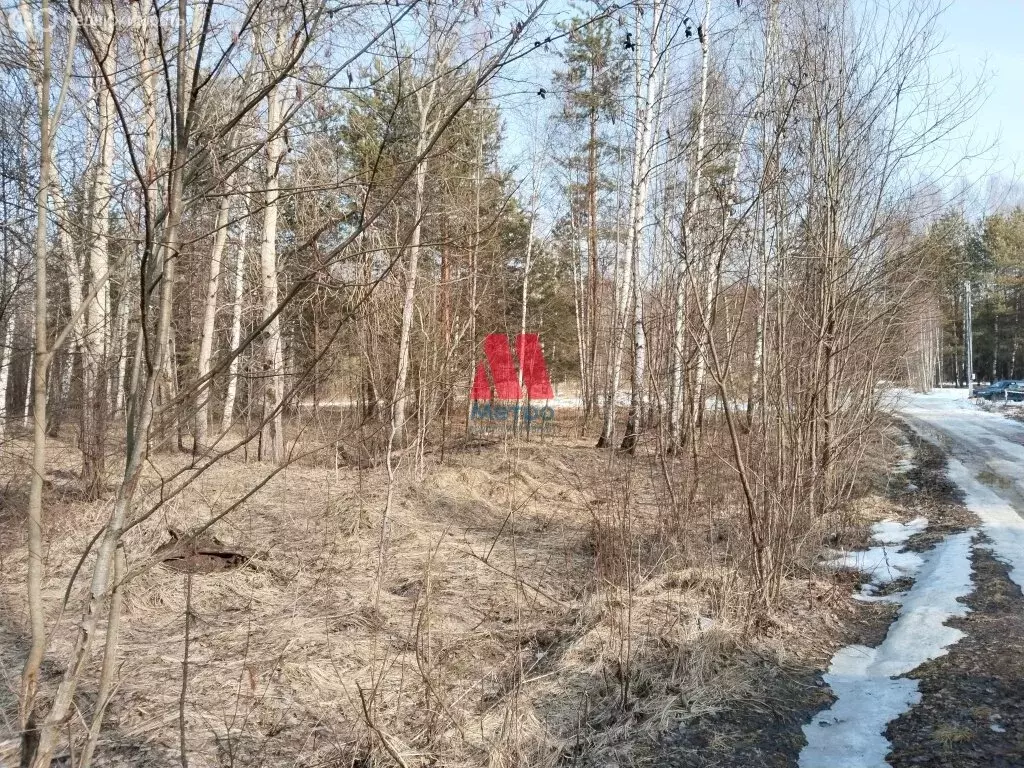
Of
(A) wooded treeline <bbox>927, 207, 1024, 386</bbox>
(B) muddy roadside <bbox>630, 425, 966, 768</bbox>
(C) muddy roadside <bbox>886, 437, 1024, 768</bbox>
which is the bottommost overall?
(B) muddy roadside <bbox>630, 425, 966, 768</bbox>

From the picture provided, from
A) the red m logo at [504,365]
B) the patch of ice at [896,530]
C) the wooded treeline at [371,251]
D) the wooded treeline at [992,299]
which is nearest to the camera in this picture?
the wooded treeline at [371,251]

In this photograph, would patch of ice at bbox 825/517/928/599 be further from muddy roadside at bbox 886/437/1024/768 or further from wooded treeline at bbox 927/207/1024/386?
wooded treeline at bbox 927/207/1024/386

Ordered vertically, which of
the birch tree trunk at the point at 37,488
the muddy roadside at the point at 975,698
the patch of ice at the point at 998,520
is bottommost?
the muddy roadside at the point at 975,698

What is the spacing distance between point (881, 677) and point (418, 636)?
2832 mm

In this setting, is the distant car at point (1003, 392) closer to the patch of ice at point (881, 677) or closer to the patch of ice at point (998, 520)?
the patch of ice at point (998, 520)

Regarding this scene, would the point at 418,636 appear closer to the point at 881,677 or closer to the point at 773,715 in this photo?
the point at 773,715

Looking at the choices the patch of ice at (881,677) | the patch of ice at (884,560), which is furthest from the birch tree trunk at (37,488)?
the patch of ice at (884,560)

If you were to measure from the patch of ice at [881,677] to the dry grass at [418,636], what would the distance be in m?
0.33

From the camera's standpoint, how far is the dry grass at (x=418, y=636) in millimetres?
3053

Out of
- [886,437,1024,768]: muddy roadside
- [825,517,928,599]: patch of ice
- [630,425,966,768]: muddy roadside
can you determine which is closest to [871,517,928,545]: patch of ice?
[825,517,928,599]: patch of ice

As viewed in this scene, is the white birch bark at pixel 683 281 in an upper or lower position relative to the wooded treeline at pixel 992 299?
lower

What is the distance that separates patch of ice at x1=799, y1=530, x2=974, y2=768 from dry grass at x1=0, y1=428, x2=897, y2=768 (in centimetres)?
33

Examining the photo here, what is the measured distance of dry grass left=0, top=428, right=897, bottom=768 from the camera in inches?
120

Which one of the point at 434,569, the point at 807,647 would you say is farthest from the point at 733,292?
the point at 434,569
